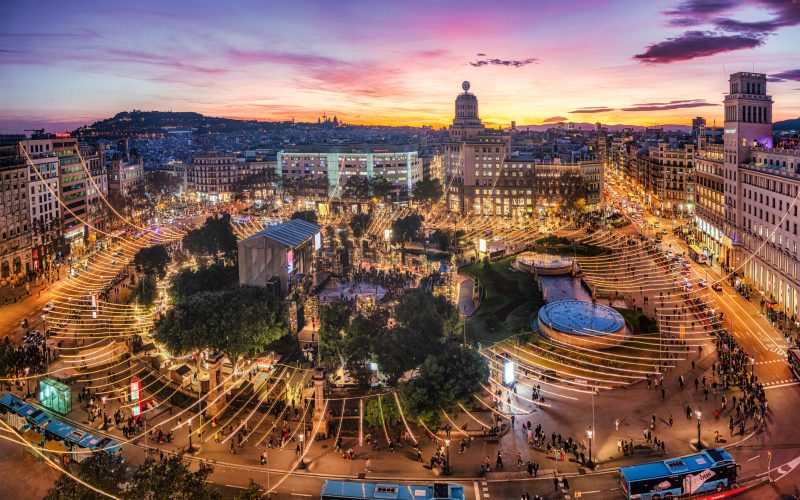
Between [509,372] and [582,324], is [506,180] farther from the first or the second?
[509,372]

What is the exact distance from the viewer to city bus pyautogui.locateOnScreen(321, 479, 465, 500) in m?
22.7

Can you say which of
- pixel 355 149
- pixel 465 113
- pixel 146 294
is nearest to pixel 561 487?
pixel 146 294

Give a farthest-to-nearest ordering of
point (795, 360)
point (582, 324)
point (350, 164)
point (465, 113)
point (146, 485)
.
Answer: point (465, 113) → point (350, 164) → point (582, 324) → point (795, 360) → point (146, 485)

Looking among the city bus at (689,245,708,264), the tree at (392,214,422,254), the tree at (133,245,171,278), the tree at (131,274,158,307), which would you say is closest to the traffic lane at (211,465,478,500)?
the tree at (131,274,158,307)

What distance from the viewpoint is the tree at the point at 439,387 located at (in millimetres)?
27672

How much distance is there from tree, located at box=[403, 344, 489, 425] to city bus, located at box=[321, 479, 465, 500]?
181 inches

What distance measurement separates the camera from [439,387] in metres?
27.9

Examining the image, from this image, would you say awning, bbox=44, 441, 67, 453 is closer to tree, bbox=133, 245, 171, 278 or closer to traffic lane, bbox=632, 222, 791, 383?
tree, bbox=133, 245, 171, 278

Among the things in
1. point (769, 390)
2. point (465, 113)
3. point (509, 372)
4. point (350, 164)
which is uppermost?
point (465, 113)

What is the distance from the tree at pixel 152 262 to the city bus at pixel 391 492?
38255mm

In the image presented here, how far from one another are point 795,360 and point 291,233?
122 feet

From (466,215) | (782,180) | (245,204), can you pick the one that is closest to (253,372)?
(782,180)

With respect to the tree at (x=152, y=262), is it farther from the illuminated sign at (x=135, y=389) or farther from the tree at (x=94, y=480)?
the tree at (x=94, y=480)

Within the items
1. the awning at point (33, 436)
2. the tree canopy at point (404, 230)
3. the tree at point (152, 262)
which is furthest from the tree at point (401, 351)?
the tree canopy at point (404, 230)
